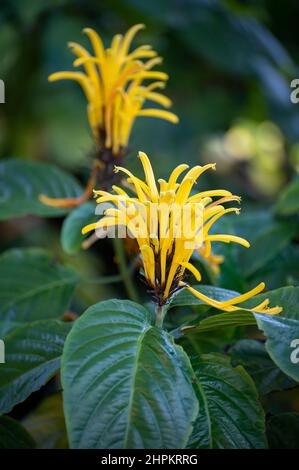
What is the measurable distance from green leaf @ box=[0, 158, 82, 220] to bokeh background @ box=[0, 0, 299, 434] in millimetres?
473

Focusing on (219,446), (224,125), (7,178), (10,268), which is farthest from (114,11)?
(219,446)

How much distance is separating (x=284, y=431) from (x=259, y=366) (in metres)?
0.08

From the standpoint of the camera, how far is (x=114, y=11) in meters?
1.60

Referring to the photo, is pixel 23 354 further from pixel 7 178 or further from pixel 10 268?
→ pixel 7 178

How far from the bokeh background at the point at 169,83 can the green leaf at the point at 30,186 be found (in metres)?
0.47

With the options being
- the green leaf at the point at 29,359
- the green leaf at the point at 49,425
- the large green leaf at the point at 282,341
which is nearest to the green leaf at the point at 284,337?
the large green leaf at the point at 282,341

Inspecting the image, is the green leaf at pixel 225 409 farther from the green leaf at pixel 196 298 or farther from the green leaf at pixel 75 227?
the green leaf at pixel 75 227

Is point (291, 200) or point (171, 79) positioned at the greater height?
point (171, 79)

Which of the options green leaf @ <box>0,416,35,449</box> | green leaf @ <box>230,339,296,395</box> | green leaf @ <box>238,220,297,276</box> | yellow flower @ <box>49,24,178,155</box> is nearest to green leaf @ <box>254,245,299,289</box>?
green leaf @ <box>238,220,297,276</box>

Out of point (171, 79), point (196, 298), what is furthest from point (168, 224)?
point (171, 79)

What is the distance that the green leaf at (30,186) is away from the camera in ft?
2.90

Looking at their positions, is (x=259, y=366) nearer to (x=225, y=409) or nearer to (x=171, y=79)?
(x=225, y=409)

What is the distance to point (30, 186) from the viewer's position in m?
0.92

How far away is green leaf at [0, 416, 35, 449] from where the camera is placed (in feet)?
2.19
